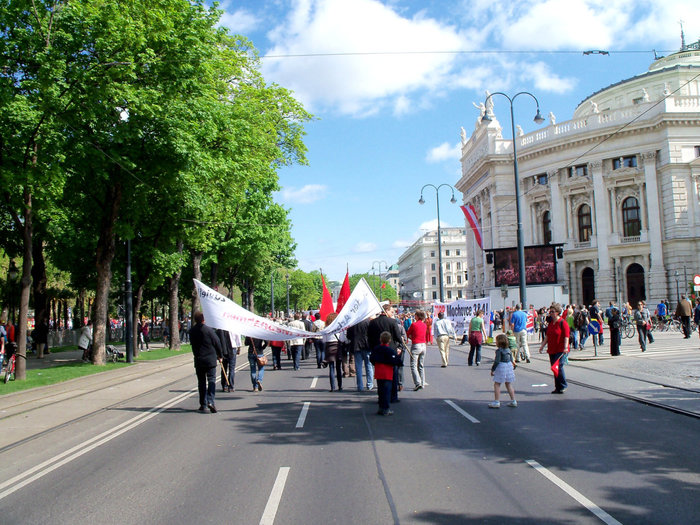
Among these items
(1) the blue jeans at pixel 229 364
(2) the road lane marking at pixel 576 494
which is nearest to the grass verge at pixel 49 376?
(1) the blue jeans at pixel 229 364

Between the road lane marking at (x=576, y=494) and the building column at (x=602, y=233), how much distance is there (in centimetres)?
4965

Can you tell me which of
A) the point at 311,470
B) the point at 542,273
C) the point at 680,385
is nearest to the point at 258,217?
the point at 542,273

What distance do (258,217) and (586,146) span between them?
103 feet

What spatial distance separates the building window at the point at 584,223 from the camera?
5697cm

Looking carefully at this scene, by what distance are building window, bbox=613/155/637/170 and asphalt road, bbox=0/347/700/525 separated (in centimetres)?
4647

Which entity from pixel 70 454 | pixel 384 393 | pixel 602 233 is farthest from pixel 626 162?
pixel 70 454

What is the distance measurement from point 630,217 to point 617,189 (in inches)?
104

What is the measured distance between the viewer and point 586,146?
55.0 meters

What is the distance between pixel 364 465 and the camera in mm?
7223

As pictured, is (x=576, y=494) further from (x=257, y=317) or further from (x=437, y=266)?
(x=437, y=266)

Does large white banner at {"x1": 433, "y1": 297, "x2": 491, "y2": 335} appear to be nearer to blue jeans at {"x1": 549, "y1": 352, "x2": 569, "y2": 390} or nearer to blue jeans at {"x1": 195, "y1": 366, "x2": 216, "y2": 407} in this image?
blue jeans at {"x1": 549, "y1": 352, "x2": 569, "y2": 390}

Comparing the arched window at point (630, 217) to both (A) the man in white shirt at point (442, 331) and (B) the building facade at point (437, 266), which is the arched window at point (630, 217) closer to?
(A) the man in white shirt at point (442, 331)

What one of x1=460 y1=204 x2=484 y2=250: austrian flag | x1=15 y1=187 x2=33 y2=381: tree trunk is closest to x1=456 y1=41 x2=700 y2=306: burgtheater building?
x1=460 y1=204 x2=484 y2=250: austrian flag

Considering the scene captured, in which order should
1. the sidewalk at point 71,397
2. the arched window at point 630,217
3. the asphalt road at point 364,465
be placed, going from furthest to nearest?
the arched window at point 630,217
the sidewalk at point 71,397
the asphalt road at point 364,465
